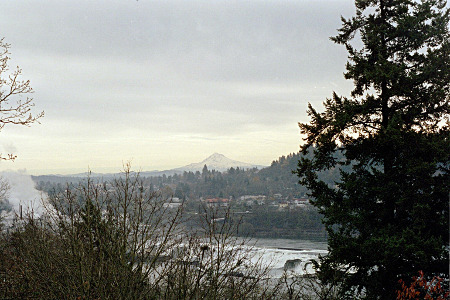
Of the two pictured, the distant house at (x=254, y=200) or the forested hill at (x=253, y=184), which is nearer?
the distant house at (x=254, y=200)

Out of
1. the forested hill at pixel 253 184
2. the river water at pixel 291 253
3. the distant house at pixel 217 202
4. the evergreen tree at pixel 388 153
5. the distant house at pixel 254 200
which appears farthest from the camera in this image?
the forested hill at pixel 253 184

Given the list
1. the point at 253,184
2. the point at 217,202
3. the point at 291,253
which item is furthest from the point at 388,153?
the point at 253,184

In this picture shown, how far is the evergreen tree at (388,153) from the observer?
31.8 ft

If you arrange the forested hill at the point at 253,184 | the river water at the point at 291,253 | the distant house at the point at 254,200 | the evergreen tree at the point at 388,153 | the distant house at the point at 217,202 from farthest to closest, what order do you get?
the forested hill at the point at 253,184, the distant house at the point at 254,200, the river water at the point at 291,253, the distant house at the point at 217,202, the evergreen tree at the point at 388,153

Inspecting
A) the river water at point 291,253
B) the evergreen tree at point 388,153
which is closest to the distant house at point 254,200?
the river water at point 291,253

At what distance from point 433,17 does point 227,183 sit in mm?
133187

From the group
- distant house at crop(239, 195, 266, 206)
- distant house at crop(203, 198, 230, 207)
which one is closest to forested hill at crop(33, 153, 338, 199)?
distant house at crop(239, 195, 266, 206)

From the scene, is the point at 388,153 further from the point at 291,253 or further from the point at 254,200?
the point at 254,200

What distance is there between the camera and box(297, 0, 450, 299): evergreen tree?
9688 millimetres

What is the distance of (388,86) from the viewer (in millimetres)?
11141

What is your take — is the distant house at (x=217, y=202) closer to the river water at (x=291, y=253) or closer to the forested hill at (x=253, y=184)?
the river water at (x=291, y=253)

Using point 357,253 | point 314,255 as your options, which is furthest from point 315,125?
point 314,255

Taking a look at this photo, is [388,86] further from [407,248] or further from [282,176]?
[282,176]

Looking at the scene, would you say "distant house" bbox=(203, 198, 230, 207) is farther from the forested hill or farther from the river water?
the forested hill
